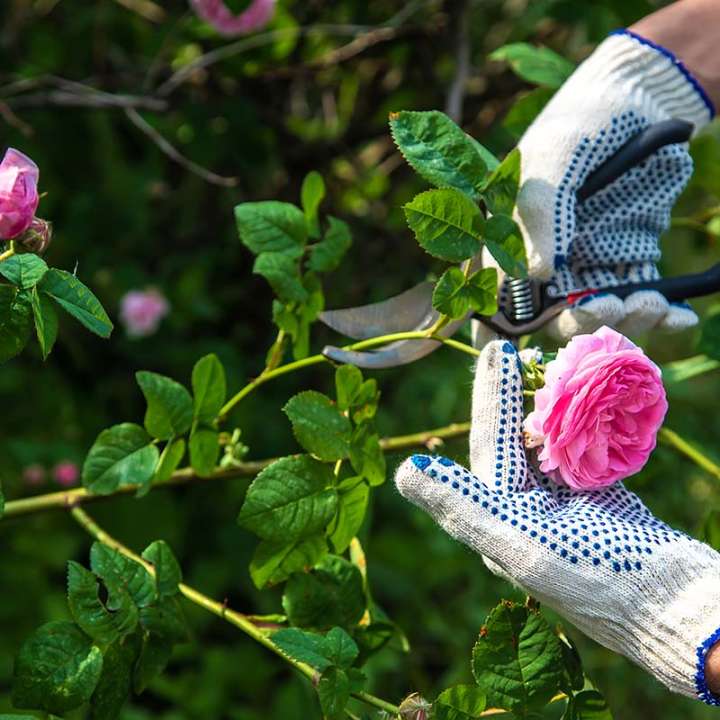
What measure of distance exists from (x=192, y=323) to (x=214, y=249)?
17 centimetres

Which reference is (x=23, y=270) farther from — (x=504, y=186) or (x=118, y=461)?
(x=504, y=186)

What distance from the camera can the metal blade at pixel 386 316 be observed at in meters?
1.17

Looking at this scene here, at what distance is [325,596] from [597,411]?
35 centimetres

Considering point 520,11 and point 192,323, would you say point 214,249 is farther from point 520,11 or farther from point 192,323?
point 520,11

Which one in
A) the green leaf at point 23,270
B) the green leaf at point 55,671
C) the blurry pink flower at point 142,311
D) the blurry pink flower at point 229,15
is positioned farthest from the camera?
the blurry pink flower at point 142,311

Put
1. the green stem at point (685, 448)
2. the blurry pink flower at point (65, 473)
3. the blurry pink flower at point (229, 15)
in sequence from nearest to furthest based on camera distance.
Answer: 1. the green stem at point (685, 448)
2. the blurry pink flower at point (229, 15)
3. the blurry pink flower at point (65, 473)

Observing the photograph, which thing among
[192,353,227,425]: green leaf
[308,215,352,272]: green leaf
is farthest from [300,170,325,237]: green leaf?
[192,353,227,425]: green leaf

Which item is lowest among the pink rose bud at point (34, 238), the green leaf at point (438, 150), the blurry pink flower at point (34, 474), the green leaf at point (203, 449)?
the blurry pink flower at point (34, 474)

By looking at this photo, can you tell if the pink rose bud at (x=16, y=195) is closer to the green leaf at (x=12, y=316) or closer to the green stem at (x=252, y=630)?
the green leaf at (x=12, y=316)

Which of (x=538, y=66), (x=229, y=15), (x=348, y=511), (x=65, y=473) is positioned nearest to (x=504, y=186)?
(x=348, y=511)

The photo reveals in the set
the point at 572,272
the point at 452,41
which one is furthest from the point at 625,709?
the point at 572,272

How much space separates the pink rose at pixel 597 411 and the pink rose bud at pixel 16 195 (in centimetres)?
43

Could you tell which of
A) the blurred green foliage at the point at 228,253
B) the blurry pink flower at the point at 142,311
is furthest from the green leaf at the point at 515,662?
the blurry pink flower at the point at 142,311

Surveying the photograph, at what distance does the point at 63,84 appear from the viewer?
6.00ft
